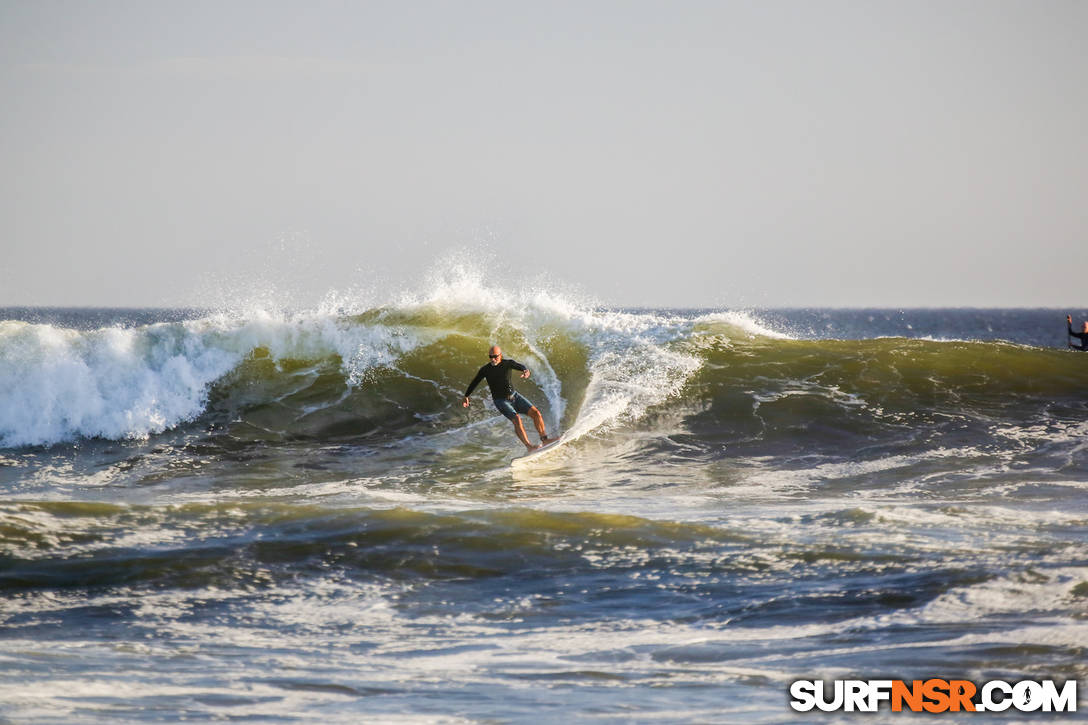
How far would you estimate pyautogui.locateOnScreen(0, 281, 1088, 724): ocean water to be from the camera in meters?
5.75

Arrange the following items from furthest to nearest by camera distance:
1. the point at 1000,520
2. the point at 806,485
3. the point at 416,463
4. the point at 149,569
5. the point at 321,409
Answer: the point at 321,409 < the point at 416,463 < the point at 806,485 < the point at 1000,520 < the point at 149,569

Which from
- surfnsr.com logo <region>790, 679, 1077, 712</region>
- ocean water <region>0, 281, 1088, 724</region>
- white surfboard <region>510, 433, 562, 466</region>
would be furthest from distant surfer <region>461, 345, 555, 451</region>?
surfnsr.com logo <region>790, 679, 1077, 712</region>

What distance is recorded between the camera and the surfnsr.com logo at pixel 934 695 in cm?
506

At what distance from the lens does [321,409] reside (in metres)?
17.4

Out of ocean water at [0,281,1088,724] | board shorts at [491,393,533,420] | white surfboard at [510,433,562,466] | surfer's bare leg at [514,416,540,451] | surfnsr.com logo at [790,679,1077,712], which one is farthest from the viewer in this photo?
board shorts at [491,393,533,420]

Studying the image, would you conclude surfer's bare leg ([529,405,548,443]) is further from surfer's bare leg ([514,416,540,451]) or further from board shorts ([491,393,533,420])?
surfer's bare leg ([514,416,540,451])

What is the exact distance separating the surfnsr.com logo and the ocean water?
0.15 metres

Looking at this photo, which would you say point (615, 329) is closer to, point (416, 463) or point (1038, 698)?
point (416, 463)

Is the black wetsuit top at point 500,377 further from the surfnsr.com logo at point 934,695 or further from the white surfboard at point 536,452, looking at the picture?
the surfnsr.com logo at point 934,695

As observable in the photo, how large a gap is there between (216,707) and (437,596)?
2.57 meters

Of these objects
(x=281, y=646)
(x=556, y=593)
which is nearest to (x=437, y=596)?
(x=556, y=593)

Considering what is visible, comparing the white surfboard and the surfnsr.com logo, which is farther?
the white surfboard

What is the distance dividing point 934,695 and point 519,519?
5.05m

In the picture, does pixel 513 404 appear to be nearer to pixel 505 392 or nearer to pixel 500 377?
pixel 505 392
